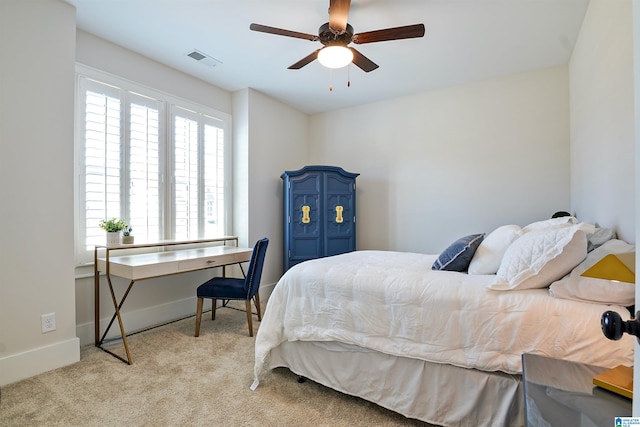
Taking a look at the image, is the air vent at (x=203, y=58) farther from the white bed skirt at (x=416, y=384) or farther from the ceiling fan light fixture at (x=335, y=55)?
the white bed skirt at (x=416, y=384)

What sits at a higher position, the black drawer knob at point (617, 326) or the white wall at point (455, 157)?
the white wall at point (455, 157)

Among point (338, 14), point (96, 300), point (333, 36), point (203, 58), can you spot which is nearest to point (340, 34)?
point (333, 36)

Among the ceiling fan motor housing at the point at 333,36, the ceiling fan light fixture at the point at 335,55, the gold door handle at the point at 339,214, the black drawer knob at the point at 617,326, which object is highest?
the ceiling fan motor housing at the point at 333,36

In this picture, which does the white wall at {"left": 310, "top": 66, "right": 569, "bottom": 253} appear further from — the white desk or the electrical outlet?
the electrical outlet

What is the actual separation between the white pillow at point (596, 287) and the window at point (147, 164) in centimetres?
341

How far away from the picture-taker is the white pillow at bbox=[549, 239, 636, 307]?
51.6 inches

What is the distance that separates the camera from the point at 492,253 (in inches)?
79.4

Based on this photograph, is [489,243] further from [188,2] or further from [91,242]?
[91,242]

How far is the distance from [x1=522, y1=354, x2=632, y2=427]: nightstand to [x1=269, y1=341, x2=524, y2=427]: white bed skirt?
0.54 meters

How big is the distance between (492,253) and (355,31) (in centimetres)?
220

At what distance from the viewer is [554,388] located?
899 millimetres

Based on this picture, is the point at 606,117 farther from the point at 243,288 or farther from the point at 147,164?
the point at 147,164

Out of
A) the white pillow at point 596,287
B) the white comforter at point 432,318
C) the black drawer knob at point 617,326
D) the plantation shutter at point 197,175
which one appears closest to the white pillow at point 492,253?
the white comforter at point 432,318

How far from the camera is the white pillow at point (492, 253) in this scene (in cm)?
198
